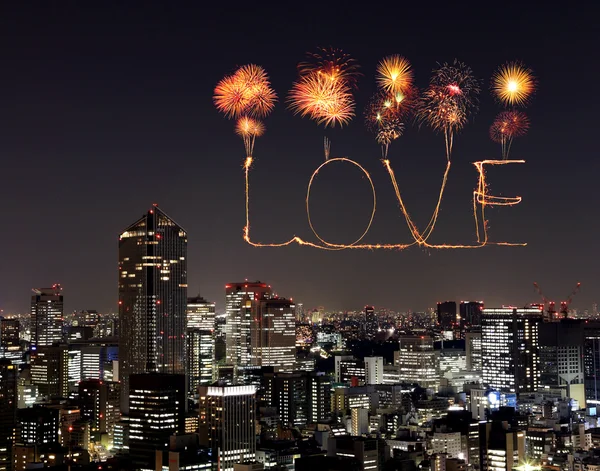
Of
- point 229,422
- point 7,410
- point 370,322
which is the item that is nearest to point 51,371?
point 7,410

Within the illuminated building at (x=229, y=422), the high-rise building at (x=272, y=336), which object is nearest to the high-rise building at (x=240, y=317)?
the high-rise building at (x=272, y=336)

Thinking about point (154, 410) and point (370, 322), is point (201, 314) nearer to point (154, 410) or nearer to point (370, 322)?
point (370, 322)

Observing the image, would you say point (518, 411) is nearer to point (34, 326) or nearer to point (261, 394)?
point (261, 394)

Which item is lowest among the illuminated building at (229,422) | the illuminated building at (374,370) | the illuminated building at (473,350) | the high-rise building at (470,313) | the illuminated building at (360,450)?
the illuminated building at (360,450)

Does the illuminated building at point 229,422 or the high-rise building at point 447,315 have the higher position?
the high-rise building at point 447,315

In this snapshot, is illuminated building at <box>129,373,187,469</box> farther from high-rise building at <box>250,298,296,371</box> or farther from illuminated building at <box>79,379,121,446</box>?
high-rise building at <box>250,298,296,371</box>

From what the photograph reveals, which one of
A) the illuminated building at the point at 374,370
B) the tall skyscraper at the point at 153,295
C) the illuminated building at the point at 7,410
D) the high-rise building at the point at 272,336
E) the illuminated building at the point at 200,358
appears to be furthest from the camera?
the high-rise building at the point at 272,336

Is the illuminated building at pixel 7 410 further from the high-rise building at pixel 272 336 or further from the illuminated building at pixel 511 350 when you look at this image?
the illuminated building at pixel 511 350

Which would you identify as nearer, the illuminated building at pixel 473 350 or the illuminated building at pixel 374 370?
the illuminated building at pixel 374 370
